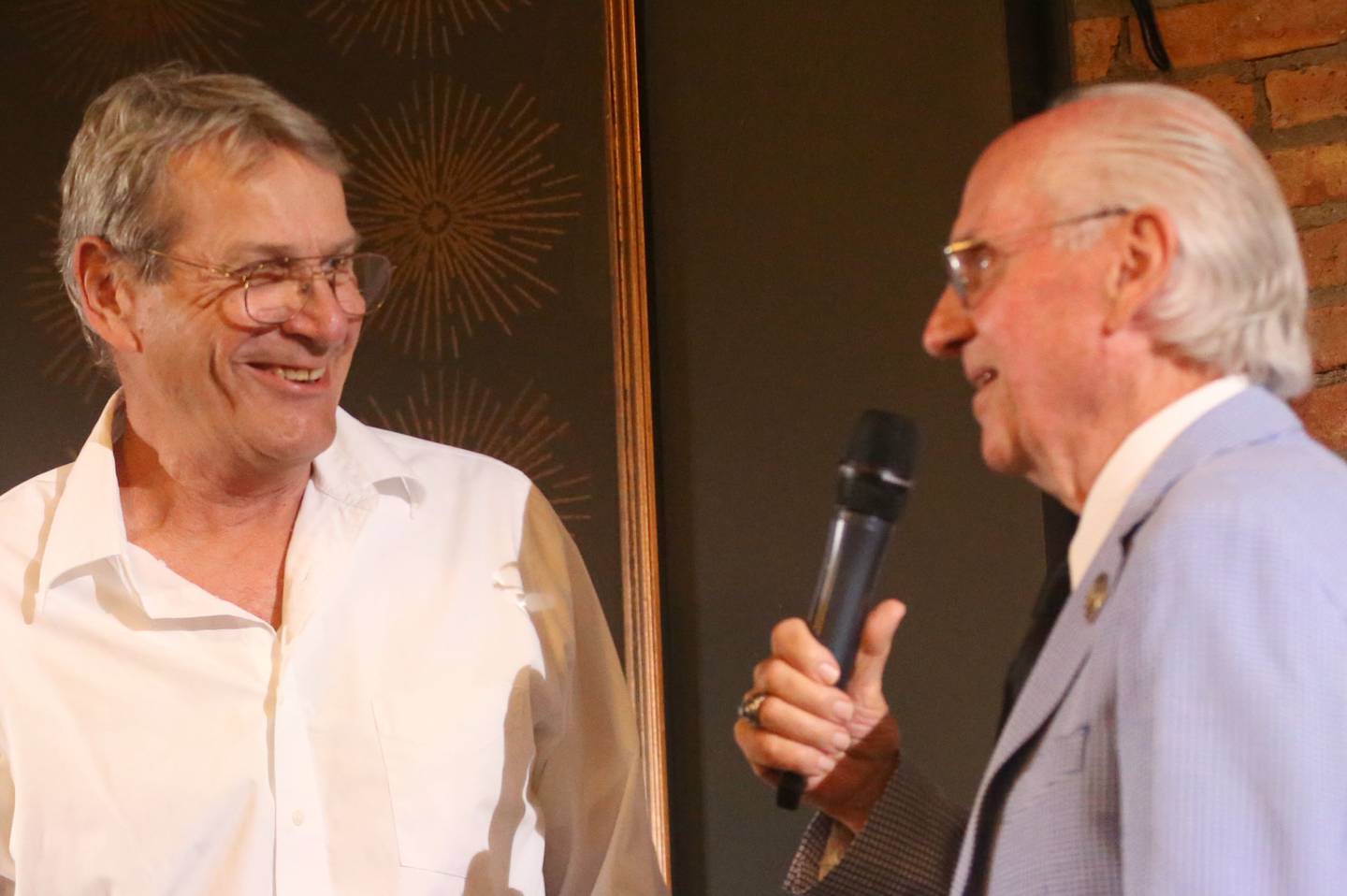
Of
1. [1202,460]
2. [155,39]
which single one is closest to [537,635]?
[1202,460]

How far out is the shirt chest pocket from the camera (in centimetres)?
142

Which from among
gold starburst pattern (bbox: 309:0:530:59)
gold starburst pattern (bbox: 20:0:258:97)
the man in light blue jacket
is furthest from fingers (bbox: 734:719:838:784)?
gold starburst pattern (bbox: 20:0:258:97)

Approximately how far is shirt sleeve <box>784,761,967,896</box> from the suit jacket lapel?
0.24m

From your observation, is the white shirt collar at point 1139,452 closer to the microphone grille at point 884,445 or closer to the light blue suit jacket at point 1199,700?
the light blue suit jacket at point 1199,700

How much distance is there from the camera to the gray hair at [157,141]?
1493 mm

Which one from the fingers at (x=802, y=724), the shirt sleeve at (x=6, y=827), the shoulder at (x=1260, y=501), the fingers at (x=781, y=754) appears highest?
the shoulder at (x=1260, y=501)

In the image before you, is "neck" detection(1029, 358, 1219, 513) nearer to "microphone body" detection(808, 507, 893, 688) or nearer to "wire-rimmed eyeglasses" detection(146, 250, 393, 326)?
"microphone body" detection(808, 507, 893, 688)

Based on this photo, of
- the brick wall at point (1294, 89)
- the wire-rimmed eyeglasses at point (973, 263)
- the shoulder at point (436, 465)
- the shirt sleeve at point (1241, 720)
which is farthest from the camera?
the brick wall at point (1294, 89)

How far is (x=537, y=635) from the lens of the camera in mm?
1560

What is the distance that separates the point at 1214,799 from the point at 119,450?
119 cm

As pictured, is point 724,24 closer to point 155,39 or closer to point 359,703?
Result: point 155,39

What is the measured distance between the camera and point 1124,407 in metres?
1.03

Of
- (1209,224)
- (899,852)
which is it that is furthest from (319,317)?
(1209,224)

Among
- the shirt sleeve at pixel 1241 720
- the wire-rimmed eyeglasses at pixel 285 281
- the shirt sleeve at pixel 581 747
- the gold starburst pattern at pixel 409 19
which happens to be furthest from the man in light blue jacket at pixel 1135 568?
the gold starburst pattern at pixel 409 19
